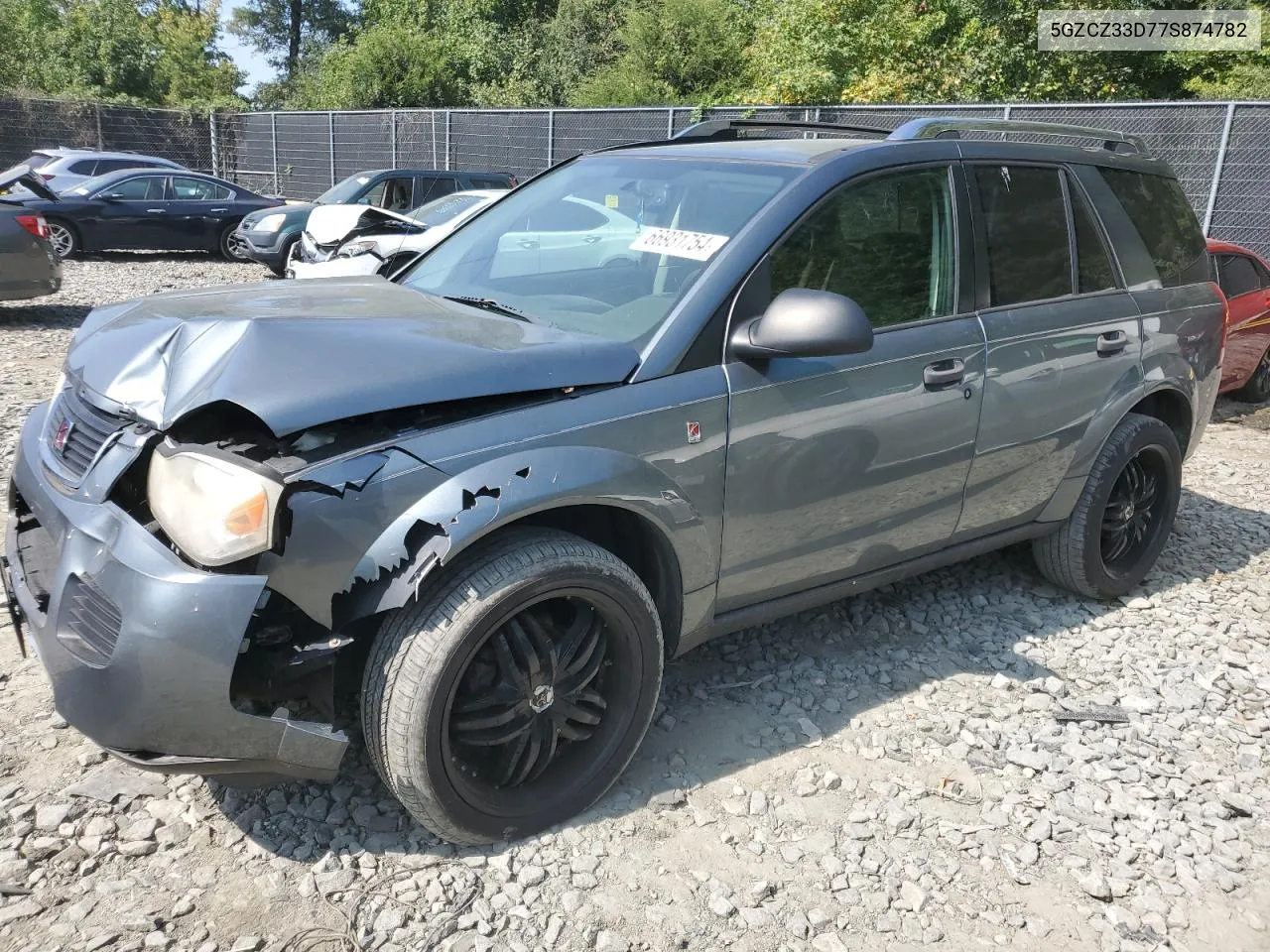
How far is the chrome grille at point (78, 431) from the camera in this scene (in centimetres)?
270

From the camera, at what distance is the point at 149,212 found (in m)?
15.3

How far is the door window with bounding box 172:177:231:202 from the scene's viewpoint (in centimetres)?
1566

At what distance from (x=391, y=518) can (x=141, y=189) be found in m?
15.2

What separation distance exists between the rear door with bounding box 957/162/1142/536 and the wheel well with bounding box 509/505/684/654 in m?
1.36

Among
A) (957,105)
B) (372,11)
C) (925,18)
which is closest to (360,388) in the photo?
(957,105)

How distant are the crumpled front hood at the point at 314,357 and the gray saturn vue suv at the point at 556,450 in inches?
0.5

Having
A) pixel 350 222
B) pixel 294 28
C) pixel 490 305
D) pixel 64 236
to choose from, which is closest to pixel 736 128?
pixel 490 305

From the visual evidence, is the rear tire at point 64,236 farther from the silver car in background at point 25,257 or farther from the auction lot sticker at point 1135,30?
the auction lot sticker at point 1135,30

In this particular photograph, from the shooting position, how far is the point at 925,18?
19.9 metres

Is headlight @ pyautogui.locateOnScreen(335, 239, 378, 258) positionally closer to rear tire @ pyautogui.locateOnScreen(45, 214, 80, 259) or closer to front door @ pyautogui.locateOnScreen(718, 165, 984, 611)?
front door @ pyautogui.locateOnScreen(718, 165, 984, 611)

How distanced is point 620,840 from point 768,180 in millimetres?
2065

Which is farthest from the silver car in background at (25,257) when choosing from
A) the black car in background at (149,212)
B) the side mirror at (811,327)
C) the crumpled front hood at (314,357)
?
the side mirror at (811,327)

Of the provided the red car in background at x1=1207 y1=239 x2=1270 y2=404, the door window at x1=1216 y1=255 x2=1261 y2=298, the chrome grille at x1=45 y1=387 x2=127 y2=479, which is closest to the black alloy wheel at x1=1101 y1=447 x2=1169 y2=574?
the chrome grille at x1=45 y1=387 x2=127 y2=479

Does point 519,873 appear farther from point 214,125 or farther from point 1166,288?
point 214,125
